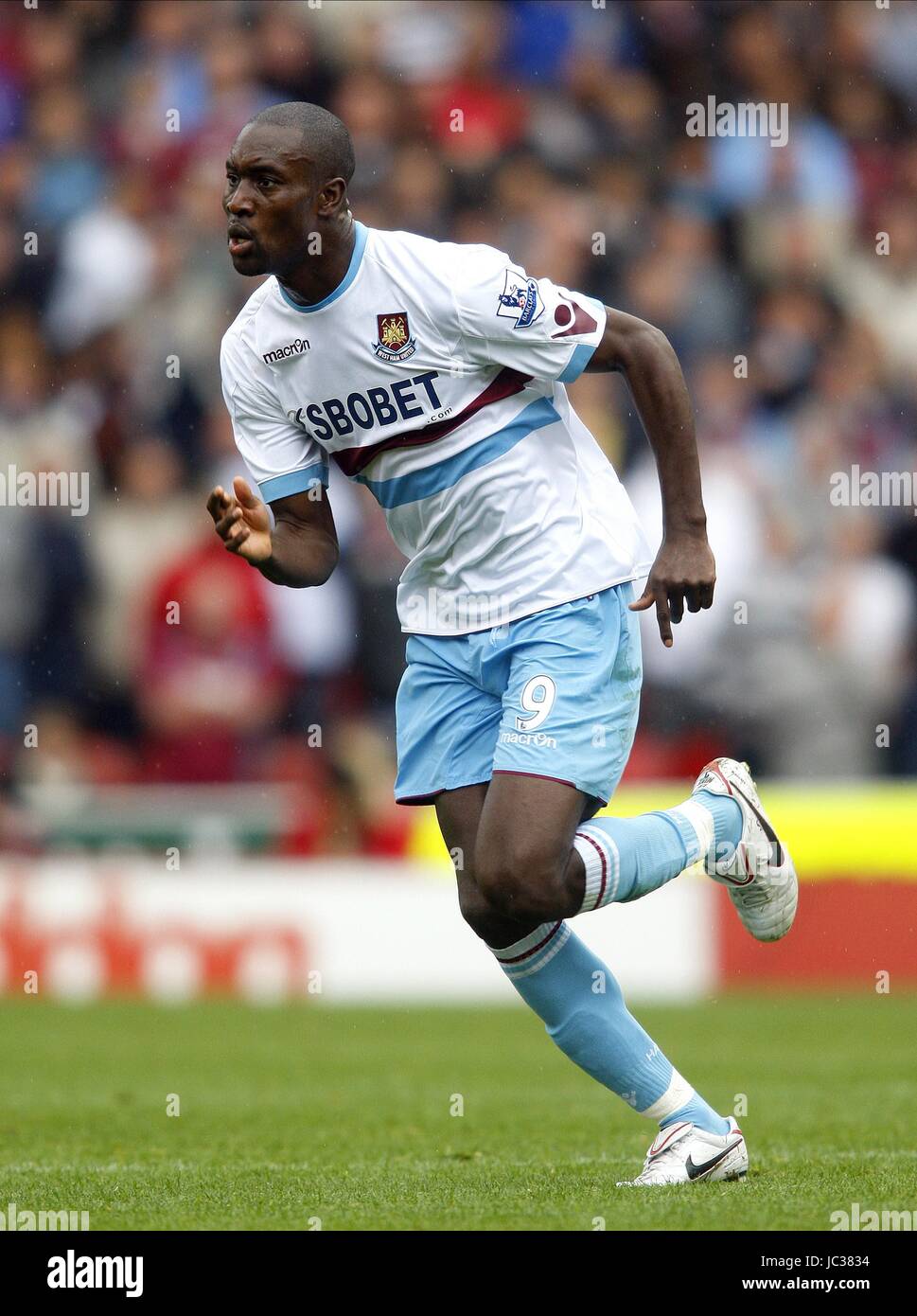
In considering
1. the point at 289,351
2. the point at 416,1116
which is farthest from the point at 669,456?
the point at 416,1116

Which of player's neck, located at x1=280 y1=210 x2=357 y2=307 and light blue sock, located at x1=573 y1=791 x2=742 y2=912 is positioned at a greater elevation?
player's neck, located at x1=280 y1=210 x2=357 y2=307

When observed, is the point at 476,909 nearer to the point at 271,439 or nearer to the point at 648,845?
the point at 648,845

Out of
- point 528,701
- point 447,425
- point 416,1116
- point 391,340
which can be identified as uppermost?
point 391,340

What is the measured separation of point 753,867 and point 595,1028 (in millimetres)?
580

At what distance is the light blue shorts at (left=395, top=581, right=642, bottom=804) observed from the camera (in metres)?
5.02

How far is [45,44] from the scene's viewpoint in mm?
14125

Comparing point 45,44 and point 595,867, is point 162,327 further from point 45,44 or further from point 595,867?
point 595,867

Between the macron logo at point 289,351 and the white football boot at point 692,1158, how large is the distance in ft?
6.95

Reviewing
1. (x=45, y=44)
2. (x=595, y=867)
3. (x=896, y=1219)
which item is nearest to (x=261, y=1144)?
(x=595, y=867)

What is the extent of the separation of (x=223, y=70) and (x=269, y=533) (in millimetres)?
8966

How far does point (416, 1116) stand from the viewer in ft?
21.8

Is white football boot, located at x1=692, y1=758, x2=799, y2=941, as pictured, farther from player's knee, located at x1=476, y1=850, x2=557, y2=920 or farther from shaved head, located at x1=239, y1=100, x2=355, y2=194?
shaved head, located at x1=239, y1=100, x2=355, y2=194

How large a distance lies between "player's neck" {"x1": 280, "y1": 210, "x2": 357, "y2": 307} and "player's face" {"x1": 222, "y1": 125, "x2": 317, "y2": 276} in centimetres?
10

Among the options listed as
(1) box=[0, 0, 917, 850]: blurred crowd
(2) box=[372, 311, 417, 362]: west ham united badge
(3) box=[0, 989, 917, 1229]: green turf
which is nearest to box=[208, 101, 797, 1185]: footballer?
(2) box=[372, 311, 417, 362]: west ham united badge
